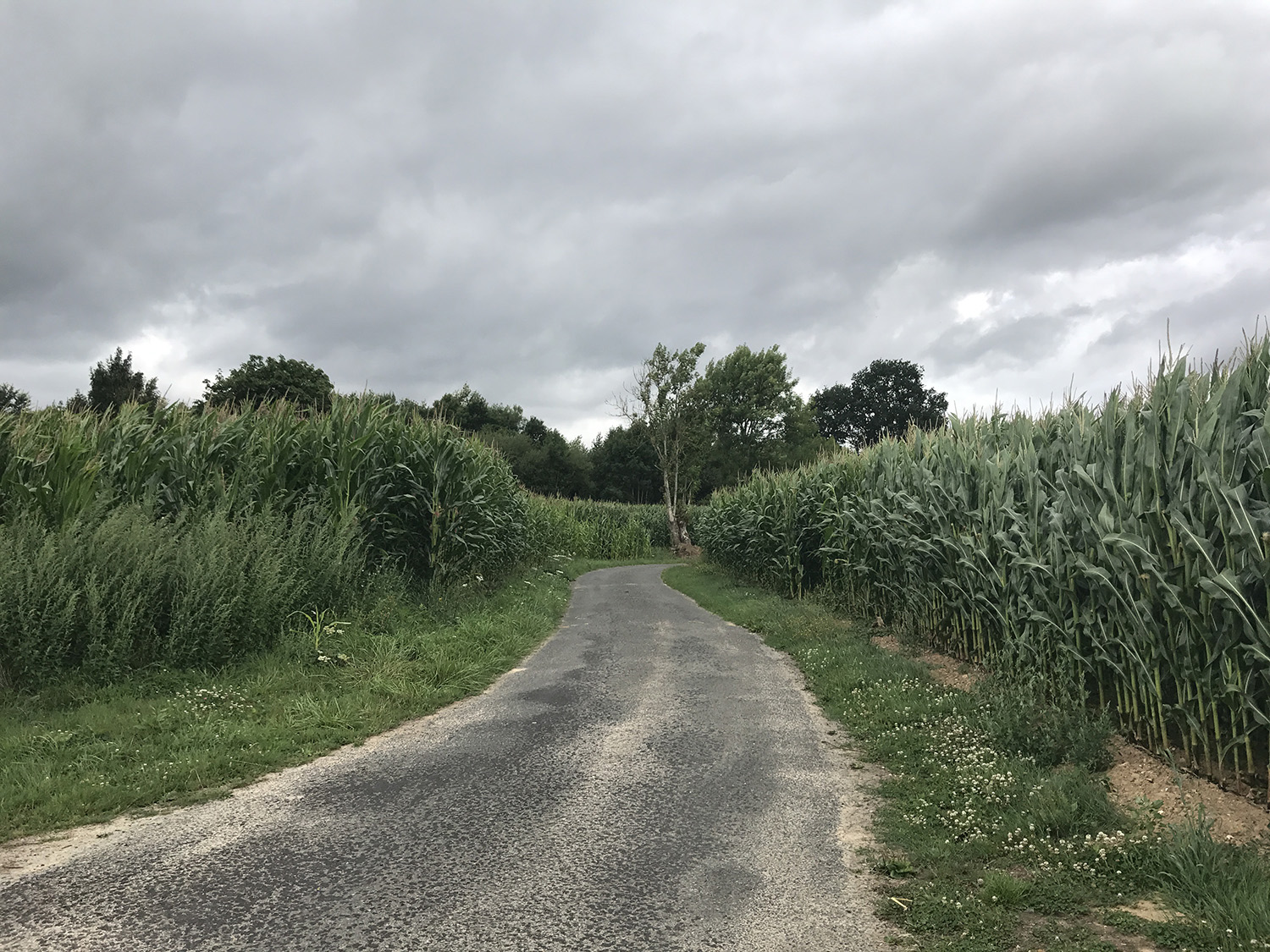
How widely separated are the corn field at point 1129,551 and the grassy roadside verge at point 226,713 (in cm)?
557

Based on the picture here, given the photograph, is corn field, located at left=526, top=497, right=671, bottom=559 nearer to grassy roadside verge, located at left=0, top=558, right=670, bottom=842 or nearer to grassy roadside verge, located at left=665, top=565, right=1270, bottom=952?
grassy roadside verge, located at left=0, top=558, right=670, bottom=842

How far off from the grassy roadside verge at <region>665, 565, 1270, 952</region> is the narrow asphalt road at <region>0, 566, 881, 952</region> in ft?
1.04

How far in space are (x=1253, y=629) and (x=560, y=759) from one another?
178 inches

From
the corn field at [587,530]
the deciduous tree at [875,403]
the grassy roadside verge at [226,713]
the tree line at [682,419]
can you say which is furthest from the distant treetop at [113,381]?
the deciduous tree at [875,403]

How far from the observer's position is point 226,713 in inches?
240

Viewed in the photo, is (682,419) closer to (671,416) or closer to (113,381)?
(671,416)

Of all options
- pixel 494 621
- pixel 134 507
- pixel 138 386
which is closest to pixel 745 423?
pixel 138 386

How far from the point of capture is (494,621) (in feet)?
35.4

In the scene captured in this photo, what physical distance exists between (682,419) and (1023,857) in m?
45.4

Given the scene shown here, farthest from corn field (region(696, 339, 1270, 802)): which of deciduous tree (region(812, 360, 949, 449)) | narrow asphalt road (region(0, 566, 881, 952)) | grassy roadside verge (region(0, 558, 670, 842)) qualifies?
deciduous tree (region(812, 360, 949, 449))

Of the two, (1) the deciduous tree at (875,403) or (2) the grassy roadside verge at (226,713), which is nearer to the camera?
(2) the grassy roadside verge at (226,713)

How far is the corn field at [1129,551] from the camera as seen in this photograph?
13.9 ft

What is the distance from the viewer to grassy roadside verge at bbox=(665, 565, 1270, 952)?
9.78 ft

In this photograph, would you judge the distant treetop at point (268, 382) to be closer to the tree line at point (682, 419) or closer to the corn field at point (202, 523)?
the tree line at point (682, 419)
